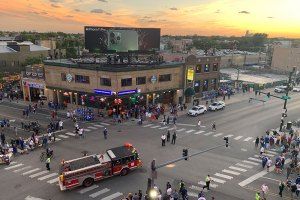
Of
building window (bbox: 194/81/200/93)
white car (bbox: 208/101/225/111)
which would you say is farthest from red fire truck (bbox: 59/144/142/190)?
building window (bbox: 194/81/200/93)

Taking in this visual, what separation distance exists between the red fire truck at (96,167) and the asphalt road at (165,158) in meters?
0.75

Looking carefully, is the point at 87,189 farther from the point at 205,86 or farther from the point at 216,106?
the point at 205,86

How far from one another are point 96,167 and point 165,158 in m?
8.90

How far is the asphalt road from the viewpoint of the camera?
960 inches

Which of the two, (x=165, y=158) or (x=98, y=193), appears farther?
(x=165, y=158)

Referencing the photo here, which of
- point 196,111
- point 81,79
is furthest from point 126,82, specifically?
point 196,111

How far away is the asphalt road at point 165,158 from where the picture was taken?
80.0 ft

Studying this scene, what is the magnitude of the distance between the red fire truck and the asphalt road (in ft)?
2.45

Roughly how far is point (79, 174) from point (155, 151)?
1124 centimetres

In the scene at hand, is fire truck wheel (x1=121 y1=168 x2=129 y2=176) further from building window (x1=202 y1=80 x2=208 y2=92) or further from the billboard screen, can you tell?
building window (x1=202 y1=80 x2=208 y2=92)

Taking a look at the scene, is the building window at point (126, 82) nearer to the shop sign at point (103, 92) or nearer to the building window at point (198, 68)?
the shop sign at point (103, 92)

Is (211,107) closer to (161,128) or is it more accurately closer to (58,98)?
(161,128)

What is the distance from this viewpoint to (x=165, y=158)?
30953mm

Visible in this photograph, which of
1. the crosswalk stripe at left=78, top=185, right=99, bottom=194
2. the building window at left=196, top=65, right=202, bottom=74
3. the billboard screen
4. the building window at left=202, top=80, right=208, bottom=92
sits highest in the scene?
the billboard screen
